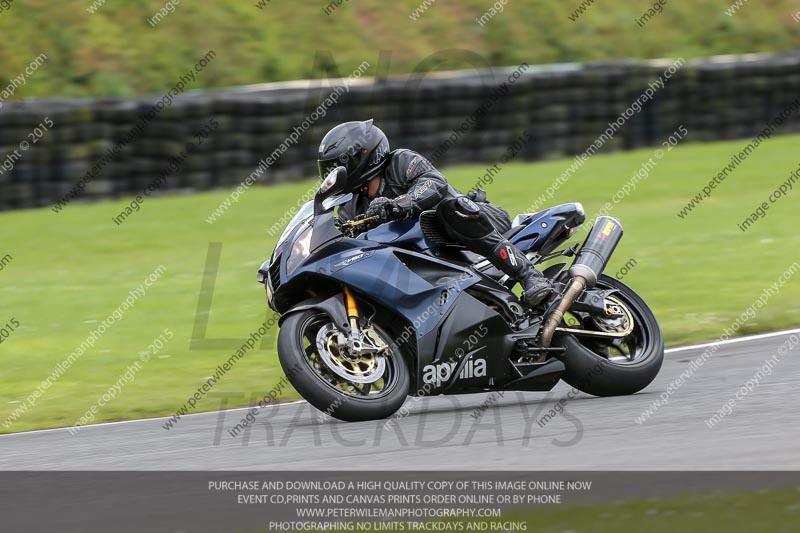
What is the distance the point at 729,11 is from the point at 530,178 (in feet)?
35.4

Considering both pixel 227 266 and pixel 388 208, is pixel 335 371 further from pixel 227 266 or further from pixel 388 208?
pixel 227 266

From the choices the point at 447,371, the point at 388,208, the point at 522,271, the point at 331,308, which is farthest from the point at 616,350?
the point at 331,308

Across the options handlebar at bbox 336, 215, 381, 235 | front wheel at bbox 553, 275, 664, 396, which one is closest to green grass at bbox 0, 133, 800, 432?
handlebar at bbox 336, 215, 381, 235

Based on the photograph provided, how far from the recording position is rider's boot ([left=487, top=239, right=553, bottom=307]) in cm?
673

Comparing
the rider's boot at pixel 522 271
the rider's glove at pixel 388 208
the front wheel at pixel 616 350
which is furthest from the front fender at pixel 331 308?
the front wheel at pixel 616 350

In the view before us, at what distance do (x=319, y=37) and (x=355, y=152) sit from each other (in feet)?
50.9

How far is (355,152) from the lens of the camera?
21.5 ft

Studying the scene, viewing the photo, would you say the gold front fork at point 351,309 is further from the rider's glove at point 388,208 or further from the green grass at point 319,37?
the green grass at point 319,37

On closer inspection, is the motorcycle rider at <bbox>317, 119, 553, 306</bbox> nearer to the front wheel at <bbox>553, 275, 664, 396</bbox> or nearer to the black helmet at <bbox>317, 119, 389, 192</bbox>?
the black helmet at <bbox>317, 119, 389, 192</bbox>

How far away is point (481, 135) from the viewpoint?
17.8 metres

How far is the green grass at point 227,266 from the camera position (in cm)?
866

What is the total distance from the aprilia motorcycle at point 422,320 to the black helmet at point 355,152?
0.37 feet
